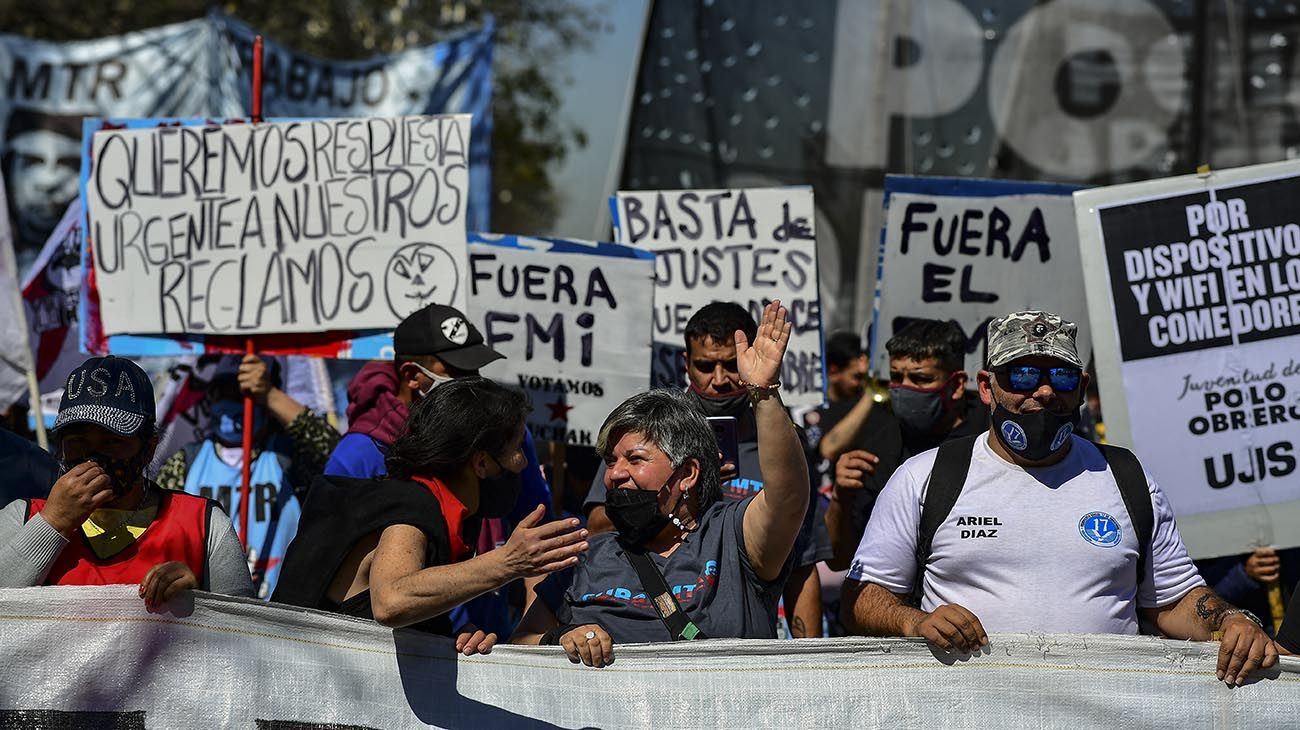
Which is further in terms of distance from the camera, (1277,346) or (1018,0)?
(1018,0)

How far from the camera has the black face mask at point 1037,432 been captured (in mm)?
3627

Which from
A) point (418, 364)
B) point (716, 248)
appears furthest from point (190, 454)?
point (716, 248)

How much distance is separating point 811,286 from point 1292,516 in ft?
8.44

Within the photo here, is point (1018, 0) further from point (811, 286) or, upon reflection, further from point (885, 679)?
point (885, 679)

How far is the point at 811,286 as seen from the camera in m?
7.08

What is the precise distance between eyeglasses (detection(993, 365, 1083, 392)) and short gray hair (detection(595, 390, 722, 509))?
2.44ft

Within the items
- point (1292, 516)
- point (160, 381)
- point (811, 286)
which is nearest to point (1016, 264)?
point (811, 286)

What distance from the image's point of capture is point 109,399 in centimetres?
347

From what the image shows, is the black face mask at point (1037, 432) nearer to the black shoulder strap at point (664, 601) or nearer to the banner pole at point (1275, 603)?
the black shoulder strap at point (664, 601)

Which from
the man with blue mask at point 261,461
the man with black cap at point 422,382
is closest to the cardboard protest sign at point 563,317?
the man with blue mask at point 261,461

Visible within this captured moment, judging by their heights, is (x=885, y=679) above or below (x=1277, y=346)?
below

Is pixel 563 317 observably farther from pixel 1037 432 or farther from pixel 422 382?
pixel 1037 432

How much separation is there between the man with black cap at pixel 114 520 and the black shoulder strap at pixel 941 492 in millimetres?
1599

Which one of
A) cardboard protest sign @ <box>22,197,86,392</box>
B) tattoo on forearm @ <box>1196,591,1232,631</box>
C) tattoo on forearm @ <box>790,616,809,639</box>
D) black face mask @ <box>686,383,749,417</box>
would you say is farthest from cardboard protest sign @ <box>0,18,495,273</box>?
tattoo on forearm @ <box>1196,591,1232,631</box>
